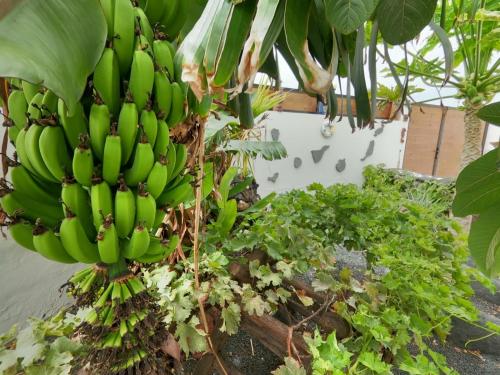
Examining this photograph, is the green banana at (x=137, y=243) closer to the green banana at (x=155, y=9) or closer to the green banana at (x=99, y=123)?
the green banana at (x=99, y=123)

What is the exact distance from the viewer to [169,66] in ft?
1.24

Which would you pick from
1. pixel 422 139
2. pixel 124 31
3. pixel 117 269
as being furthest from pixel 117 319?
pixel 422 139

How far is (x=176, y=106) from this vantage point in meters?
0.40

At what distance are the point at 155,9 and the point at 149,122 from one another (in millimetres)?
183

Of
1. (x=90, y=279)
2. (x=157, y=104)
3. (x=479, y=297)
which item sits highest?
(x=157, y=104)

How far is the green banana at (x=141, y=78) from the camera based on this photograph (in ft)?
1.10

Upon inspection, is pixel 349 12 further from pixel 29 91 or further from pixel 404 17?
pixel 29 91

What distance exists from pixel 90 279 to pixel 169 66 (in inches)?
12.4

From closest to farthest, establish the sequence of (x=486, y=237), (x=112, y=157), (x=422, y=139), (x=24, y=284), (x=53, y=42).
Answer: (x=53, y=42) < (x=112, y=157) < (x=486, y=237) < (x=24, y=284) < (x=422, y=139)

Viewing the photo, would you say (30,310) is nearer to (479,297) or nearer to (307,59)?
(307,59)

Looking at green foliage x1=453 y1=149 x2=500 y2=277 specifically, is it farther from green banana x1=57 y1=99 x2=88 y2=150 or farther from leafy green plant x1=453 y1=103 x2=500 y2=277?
green banana x1=57 y1=99 x2=88 y2=150

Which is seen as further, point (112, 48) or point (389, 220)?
point (389, 220)

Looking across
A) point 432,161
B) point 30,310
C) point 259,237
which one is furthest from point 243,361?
point 432,161

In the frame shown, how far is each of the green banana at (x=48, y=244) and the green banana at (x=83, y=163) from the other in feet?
0.24
